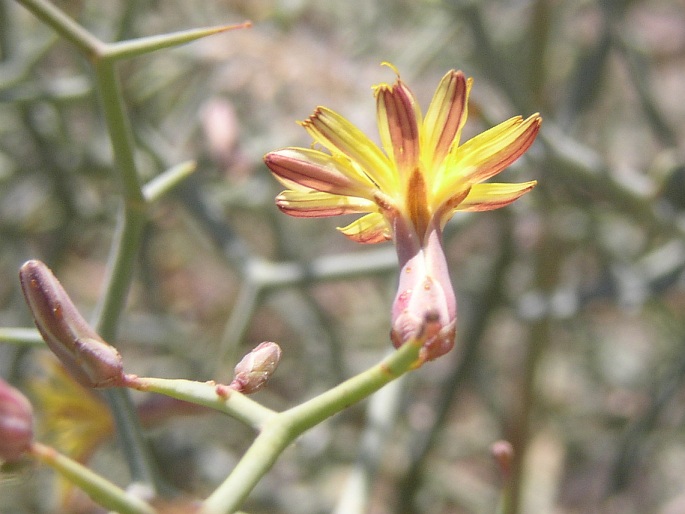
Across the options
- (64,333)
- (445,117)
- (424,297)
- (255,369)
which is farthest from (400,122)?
(64,333)

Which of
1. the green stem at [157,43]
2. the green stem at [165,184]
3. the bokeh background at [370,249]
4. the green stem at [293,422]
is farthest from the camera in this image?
the bokeh background at [370,249]

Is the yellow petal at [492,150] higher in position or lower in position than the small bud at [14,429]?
higher

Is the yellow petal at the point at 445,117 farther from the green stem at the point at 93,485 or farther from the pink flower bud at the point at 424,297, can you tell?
the green stem at the point at 93,485

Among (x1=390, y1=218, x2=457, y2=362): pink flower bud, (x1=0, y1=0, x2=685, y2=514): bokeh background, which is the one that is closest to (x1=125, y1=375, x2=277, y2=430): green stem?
(x1=390, y1=218, x2=457, y2=362): pink flower bud

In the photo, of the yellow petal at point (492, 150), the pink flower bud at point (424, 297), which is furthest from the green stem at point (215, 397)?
the yellow petal at point (492, 150)

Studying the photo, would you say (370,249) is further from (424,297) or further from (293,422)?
(293,422)

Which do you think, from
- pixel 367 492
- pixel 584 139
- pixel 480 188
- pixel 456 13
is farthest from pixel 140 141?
pixel 584 139
